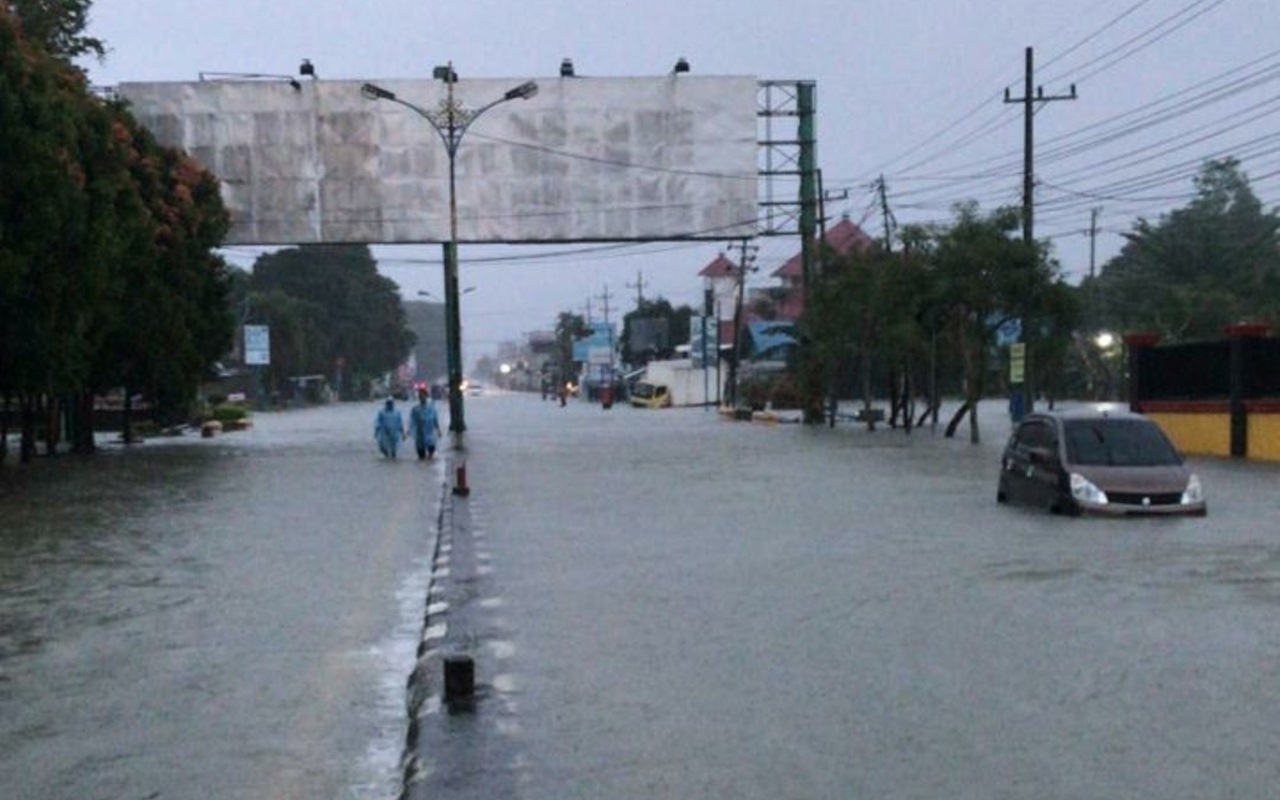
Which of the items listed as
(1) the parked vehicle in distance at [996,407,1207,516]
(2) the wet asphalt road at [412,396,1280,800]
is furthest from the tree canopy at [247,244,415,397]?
(2) the wet asphalt road at [412,396,1280,800]

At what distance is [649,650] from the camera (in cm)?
1077

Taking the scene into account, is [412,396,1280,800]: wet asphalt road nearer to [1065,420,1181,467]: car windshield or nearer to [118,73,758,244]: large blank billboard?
[1065,420,1181,467]: car windshield

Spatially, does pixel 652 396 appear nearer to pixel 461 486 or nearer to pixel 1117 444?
pixel 461 486

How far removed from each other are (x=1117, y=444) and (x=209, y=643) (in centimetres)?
1283

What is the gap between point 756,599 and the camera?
43.1 ft

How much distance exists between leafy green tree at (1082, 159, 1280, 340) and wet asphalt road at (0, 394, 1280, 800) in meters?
51.1

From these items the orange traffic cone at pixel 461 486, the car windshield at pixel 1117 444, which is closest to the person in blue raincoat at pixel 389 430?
the orange traffic cone at pixel 461 486

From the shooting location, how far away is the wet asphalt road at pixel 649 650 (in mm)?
7598

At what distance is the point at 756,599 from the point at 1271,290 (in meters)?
71.4

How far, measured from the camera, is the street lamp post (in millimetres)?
42125

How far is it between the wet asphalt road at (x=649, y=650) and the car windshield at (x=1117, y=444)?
1.05 m

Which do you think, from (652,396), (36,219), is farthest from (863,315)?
(652,396)

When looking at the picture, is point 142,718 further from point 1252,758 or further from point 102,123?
point 102,123

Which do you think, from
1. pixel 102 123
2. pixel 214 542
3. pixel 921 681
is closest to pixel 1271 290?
pixel 102 123
